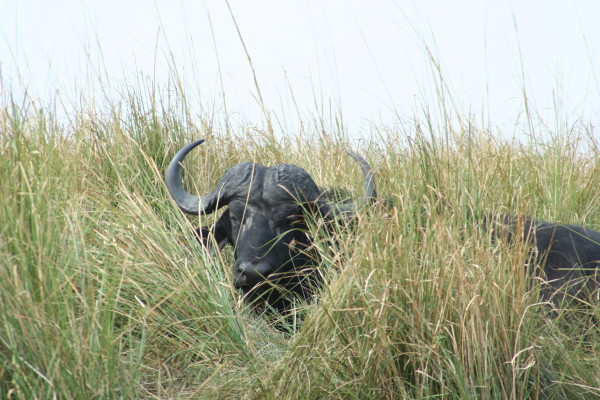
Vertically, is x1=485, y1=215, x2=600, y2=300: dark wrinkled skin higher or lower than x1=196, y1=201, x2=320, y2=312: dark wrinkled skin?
lower

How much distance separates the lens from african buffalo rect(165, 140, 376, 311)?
3.88 metres

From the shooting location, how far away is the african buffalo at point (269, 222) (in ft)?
12.7

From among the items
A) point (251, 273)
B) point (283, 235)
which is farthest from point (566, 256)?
point (251, 273)

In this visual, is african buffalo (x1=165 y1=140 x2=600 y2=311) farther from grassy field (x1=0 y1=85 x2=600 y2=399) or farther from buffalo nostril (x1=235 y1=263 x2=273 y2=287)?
grassy field (x1=0 y1=85 x2=600 y2=399)

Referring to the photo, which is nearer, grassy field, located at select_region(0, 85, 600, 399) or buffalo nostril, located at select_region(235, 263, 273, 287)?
grassy field, located at select_region(0, 85, 600, 399)

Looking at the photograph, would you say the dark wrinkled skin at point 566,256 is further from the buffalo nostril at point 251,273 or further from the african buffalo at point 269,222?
the buffalo nostril at point 251,273

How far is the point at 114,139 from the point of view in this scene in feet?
18.8

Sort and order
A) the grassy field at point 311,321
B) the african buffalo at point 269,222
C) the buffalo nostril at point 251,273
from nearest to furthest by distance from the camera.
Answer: the grassy field at point 311,321 < the buffalo nostril at point 251,273 < the african buffalo at point 269,222

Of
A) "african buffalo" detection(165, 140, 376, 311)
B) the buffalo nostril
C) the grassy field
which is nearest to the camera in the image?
the grassy field

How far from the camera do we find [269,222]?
411cm

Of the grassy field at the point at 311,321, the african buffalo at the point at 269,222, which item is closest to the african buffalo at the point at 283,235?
the african buffalo at the point at 269,222

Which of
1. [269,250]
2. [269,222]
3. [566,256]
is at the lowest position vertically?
[566,256]

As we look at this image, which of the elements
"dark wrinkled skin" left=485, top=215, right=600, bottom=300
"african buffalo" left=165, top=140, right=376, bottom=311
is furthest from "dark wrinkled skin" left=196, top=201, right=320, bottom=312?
"dark wrinkled skin" left=485, top=215, right=600, bottom=300

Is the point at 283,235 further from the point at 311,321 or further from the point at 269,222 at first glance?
the point at 311,321
